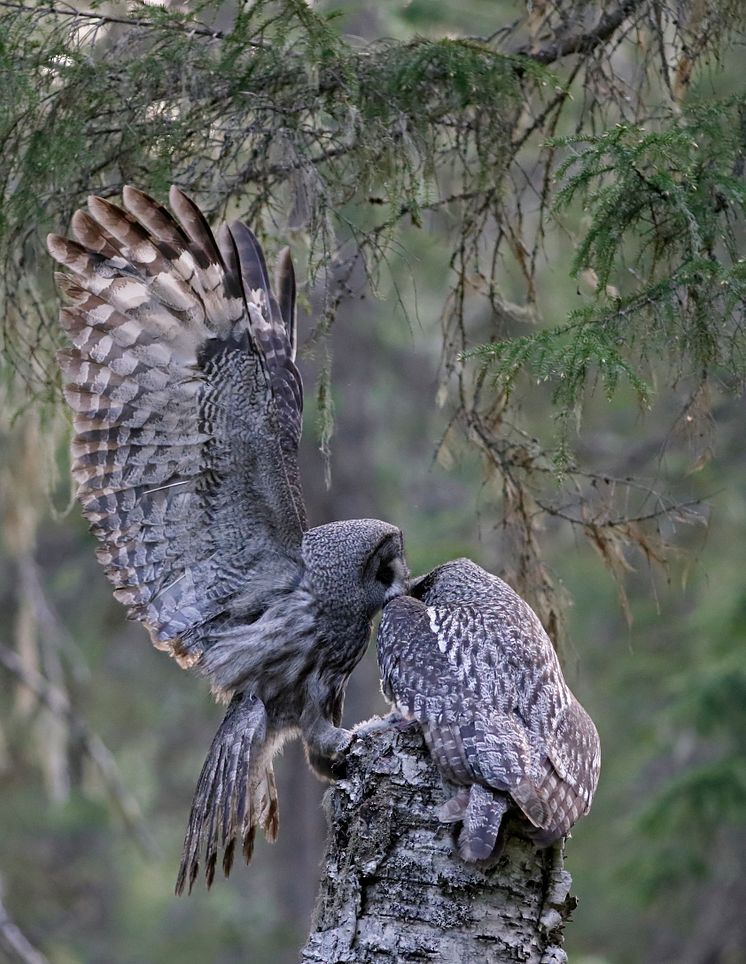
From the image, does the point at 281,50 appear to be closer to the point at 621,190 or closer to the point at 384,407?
the point at 621,190

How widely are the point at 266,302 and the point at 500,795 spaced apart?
7.14 ft

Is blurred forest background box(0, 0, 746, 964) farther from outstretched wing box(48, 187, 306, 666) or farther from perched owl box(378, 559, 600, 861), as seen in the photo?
perched owl box(378, 559, 600, 861)

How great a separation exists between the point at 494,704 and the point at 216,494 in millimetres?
1397

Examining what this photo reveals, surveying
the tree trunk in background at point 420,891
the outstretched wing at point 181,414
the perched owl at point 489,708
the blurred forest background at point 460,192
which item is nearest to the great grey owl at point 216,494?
the outstretched wing at point 181,414

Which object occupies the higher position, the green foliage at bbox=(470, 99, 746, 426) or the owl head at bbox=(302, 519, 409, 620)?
the green foliage at bbox=(470, 99, 746, 426)

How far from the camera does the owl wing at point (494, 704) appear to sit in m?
3.83

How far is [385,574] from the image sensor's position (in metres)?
5.26

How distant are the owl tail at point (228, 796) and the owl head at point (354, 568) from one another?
53 centimetres

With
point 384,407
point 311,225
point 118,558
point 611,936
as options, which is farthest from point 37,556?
point 311,225

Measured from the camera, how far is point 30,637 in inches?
314

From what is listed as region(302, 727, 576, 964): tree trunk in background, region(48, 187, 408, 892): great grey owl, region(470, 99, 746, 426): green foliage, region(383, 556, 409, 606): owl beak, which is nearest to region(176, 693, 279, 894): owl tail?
region(48, 187, 408, 892): great grey owl

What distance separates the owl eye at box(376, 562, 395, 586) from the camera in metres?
5.25

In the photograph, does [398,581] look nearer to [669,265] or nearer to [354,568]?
[354,568]

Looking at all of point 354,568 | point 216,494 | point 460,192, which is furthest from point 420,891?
point 460,192
